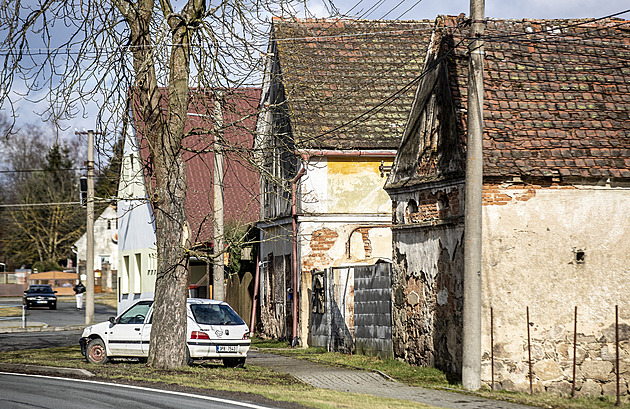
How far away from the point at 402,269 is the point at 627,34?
6.74 m

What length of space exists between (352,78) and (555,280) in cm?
1225

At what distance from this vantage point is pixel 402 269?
1744cm

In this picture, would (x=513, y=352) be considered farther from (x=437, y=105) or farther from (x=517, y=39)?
(x=517, y=39)

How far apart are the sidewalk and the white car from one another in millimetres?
1106

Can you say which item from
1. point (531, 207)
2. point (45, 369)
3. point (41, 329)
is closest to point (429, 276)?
point (531, 207)

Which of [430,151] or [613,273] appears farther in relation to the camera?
[430,151]

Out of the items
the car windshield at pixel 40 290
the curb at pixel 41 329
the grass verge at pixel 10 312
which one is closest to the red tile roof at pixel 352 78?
the curb at pixel 41 329

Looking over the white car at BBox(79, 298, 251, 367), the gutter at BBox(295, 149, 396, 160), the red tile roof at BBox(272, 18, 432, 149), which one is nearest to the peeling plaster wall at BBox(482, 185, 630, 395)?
the white car at BBox(79, 298, 251, 367)

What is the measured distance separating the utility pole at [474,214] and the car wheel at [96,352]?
Answer: 8.31m

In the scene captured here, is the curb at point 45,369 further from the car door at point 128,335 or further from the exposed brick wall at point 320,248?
the exposed brick wall at point 320,248

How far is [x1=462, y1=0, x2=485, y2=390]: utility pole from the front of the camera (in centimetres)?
1354

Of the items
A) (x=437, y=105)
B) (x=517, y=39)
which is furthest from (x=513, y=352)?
(x=517, y=39)

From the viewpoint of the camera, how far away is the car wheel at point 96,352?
18.1 metres

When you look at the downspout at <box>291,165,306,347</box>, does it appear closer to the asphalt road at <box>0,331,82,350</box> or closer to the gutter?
the gutter
